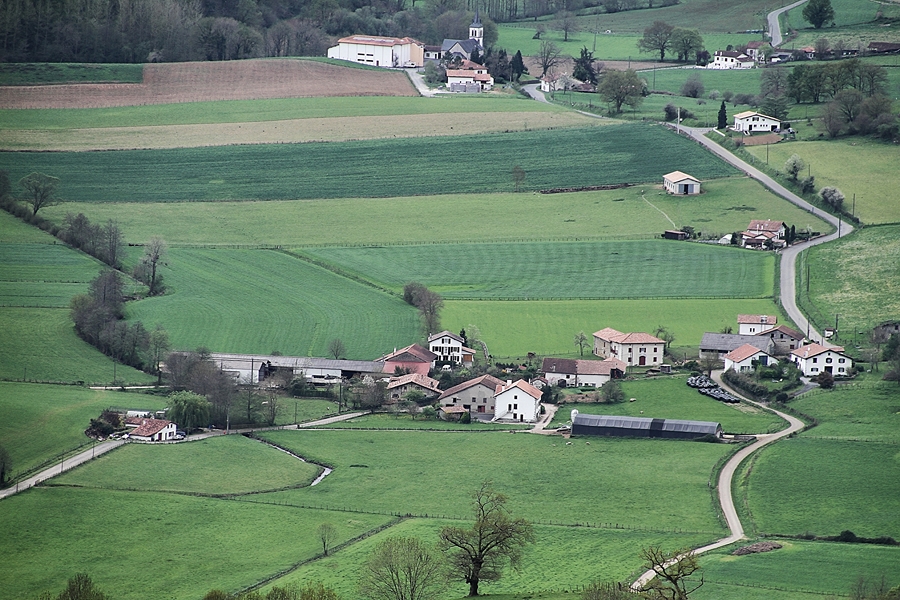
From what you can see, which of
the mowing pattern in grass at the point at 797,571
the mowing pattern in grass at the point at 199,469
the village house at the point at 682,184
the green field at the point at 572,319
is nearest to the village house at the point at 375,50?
the village house at the point at 682,184

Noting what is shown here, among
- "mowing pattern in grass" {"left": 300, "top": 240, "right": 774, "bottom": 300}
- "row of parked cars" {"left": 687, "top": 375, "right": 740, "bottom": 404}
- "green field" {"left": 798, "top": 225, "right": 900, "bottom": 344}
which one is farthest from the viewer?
"mowing pattern in grass" {"left": 300, "top": 240, "right": 774, "bottom": 300}

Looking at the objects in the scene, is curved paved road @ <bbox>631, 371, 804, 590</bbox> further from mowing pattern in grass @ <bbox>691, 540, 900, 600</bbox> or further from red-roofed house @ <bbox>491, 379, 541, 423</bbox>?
red-roofed house @ <bbox>491, 379, 541, 423</bbox>

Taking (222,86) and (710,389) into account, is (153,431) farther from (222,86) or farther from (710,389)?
(222,86)

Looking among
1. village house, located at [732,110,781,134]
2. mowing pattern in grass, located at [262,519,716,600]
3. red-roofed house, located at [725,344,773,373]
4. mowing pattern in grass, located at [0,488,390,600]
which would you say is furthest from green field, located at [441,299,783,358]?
village house, located at [732,110,781,134]

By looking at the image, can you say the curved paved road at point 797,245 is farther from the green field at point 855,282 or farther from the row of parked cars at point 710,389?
the row of parked cars at point 710,389

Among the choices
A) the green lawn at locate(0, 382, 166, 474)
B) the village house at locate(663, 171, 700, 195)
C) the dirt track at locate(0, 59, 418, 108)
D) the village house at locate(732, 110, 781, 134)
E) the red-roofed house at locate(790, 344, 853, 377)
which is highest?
the dirt track at locate(0, 59, 418, 108)

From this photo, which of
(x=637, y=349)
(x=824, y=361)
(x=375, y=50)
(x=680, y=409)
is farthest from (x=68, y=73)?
(x=824, y=361)

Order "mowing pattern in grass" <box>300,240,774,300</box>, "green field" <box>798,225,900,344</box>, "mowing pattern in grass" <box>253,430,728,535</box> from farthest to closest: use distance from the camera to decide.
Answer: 1. "mowing pattern in grass" <box>300,240,774,300</box>
2. "green field" <box>798,225,900,344</box>
3. "mowing pattern in grass" <box>253,430,728,535</box>
